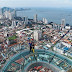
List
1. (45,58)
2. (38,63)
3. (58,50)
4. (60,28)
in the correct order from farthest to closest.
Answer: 1. (60,28)
2. (58,50)
3. (45,58)
4. (38,63)

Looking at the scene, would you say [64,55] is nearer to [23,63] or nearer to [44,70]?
[44,70]

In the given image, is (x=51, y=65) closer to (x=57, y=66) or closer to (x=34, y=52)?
(x=57, y=66)

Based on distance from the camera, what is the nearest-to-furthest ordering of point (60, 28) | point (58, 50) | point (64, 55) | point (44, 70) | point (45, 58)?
point (44, 70) < point (45, 58) < point (64, 55) < point (58, 50) < point (60, 28)

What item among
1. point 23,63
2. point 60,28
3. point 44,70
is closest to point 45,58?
point 44,70

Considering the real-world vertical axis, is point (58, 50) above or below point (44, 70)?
above

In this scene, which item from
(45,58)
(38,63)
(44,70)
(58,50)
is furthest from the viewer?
(58,50)

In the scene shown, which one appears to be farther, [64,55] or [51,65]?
[64,55]

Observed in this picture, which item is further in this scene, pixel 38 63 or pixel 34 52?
pixel 34 52

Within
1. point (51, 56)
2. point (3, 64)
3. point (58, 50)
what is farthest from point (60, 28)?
point (3, 64)

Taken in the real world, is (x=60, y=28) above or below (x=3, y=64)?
above
